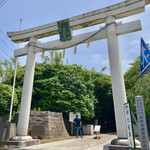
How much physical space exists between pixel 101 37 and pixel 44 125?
24.3 feet

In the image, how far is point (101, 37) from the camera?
6426 millimetres

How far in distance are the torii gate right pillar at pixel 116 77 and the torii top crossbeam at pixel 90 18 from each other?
38 cm

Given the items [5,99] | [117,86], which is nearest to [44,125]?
[5,99]

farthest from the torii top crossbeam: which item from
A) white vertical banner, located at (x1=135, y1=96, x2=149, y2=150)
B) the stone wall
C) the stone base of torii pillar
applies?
the stone wall

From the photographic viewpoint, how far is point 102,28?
6.33 metres

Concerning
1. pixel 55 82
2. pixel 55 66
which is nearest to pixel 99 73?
pixel 55 66

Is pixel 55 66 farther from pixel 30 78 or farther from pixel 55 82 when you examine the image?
pixel 30 78

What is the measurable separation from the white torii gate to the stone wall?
3.65 meters

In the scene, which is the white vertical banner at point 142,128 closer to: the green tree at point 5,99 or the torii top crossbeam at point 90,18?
the torii top crossbeam at point 90,18

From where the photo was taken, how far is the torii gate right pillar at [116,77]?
4.97 meters

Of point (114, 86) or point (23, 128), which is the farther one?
point (23, 128)

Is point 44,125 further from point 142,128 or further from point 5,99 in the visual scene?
point 142,128

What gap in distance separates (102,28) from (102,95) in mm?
14402

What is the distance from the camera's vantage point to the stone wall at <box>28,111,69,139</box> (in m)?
9.94
